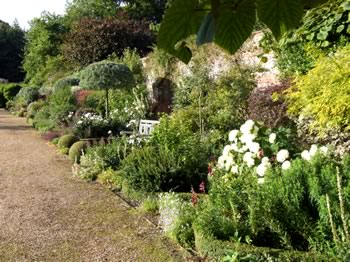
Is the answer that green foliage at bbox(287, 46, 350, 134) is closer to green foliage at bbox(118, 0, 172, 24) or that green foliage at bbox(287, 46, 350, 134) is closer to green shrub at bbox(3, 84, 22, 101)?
green foliage at bbox(118, 0, 172, 24)

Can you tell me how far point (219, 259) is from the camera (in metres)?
3.36

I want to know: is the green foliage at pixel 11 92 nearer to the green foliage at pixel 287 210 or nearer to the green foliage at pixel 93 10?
the green foliage at pixel 93 10

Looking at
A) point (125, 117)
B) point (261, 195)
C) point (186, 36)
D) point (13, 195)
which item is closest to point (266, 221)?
point (261, 195)

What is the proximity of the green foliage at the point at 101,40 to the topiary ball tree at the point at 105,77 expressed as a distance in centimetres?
681

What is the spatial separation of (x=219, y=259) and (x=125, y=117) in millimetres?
8609

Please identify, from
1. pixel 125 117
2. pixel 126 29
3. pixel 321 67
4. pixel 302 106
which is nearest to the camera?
pixel 321 67

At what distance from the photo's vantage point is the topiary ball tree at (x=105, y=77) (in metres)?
11.5

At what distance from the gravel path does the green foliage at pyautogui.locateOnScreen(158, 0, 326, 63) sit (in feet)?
11.5

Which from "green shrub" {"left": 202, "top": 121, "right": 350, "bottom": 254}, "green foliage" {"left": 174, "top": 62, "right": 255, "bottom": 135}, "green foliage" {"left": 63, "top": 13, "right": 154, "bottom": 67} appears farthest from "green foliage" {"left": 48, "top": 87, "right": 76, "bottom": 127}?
"green shrub" {"left": 202, "top": 121, "right": 350, "bottom": 254}

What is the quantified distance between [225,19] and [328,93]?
487 cm

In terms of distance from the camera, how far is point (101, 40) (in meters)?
18.7

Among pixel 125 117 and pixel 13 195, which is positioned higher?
pixel 125 117

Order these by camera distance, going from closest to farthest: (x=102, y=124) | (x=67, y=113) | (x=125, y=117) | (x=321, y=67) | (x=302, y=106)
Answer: (x=321, y=67), (x=302, y=106), (x=102, y=124), (x=125, y=117), (x=67, y=113)

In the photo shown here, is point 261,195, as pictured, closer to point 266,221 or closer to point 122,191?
point 266,221
